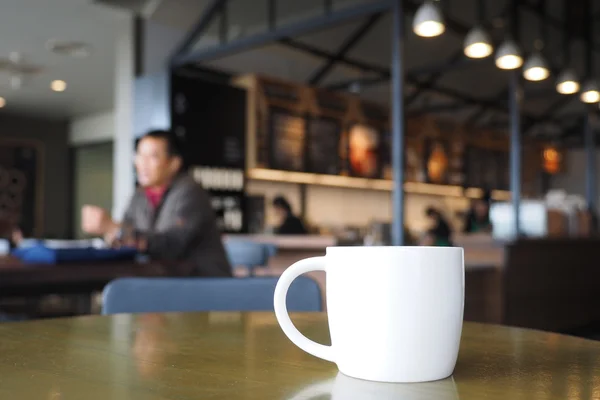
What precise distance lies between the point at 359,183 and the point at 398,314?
8.95 metres

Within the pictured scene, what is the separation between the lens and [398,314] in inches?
24.7

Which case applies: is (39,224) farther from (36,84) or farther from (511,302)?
(511,302)

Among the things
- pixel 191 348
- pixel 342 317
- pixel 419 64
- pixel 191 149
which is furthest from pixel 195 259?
pixel 419 64

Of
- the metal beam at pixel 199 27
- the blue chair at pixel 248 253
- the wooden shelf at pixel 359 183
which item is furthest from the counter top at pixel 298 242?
the metal beam at pixel 199 27

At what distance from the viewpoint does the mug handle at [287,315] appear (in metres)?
0.67

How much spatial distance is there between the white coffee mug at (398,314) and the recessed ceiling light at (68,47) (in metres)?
7.67

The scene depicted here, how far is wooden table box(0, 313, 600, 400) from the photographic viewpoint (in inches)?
22.4

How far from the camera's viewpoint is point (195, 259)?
2617mm

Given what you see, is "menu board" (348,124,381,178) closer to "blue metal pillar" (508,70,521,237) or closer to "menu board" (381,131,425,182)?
"menu board" (381,131,425,182)

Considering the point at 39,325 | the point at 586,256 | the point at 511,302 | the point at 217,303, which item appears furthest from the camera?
the point at 586,256

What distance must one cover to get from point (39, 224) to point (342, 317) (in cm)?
1274

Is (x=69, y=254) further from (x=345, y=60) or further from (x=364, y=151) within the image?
(x=364, y=151)

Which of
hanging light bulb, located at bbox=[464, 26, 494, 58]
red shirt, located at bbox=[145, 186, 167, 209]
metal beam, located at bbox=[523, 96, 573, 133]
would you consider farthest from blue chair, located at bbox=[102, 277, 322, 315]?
metal beam, located at bbox=[523, 96, 573, 133]

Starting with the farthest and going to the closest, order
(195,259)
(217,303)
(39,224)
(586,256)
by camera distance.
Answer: (39,224), (586,256), (195,259), (217,303)
